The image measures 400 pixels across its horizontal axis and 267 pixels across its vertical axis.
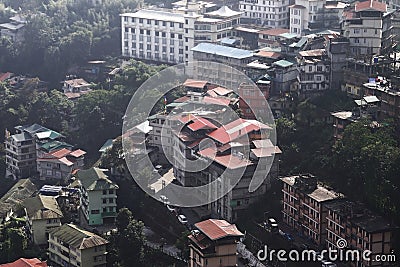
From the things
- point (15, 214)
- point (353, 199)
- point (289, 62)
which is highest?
point (289, 62)

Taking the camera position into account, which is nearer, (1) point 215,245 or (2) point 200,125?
(1) point 215,245

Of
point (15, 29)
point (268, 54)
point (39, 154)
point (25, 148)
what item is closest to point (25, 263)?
A: point (39, 154)

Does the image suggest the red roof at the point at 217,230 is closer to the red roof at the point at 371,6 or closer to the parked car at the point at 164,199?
the parked car at the point at 164,199

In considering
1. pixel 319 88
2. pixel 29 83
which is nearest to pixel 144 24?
pixel 29 83

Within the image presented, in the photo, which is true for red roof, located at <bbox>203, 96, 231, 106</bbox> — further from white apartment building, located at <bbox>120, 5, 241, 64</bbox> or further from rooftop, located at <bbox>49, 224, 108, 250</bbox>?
rooftop, located at <bbox>49, 224, 108, 250</bbox>

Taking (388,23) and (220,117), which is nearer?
(220,117)

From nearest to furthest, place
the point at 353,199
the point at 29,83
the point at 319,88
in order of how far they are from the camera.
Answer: the point at 353,199 → the point at 319,88 → the point at 29,83

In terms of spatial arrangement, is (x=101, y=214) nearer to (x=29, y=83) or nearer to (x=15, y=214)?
(x=15, y=214)

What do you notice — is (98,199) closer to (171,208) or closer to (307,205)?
(171,208)
